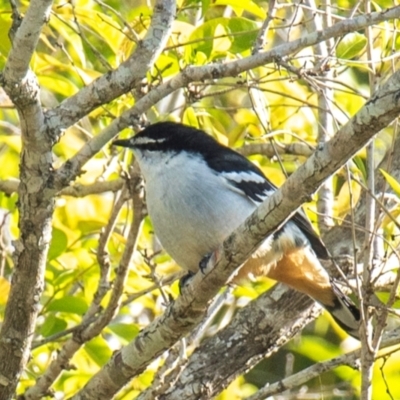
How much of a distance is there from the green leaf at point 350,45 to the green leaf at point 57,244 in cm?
168

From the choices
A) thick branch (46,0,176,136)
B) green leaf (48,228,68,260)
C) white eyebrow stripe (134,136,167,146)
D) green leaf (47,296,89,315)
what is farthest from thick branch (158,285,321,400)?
thick branch (46,0,176,136)

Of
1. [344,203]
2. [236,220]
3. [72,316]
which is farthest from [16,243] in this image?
[344,203]

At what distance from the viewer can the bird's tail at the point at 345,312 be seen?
16.2 ft

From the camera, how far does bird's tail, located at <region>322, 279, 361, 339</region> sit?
16.2 feet

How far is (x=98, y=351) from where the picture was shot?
202 inches

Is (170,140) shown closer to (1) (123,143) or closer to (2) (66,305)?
(1) (123,143)

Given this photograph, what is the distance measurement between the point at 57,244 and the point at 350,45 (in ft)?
5.85

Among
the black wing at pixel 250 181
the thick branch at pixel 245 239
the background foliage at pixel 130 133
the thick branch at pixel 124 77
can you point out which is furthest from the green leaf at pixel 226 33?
the thick branch at pixel 245 239

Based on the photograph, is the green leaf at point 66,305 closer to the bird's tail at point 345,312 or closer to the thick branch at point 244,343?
the thick branch at point 244,343

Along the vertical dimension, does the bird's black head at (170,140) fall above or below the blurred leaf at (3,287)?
above

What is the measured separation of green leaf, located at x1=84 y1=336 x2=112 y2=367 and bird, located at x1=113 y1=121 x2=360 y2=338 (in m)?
0.79

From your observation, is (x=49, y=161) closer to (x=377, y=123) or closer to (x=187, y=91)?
(x=187, y=91)

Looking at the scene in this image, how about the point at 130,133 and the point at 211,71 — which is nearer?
the point at 211,71

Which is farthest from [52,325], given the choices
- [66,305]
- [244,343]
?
[244,343]
